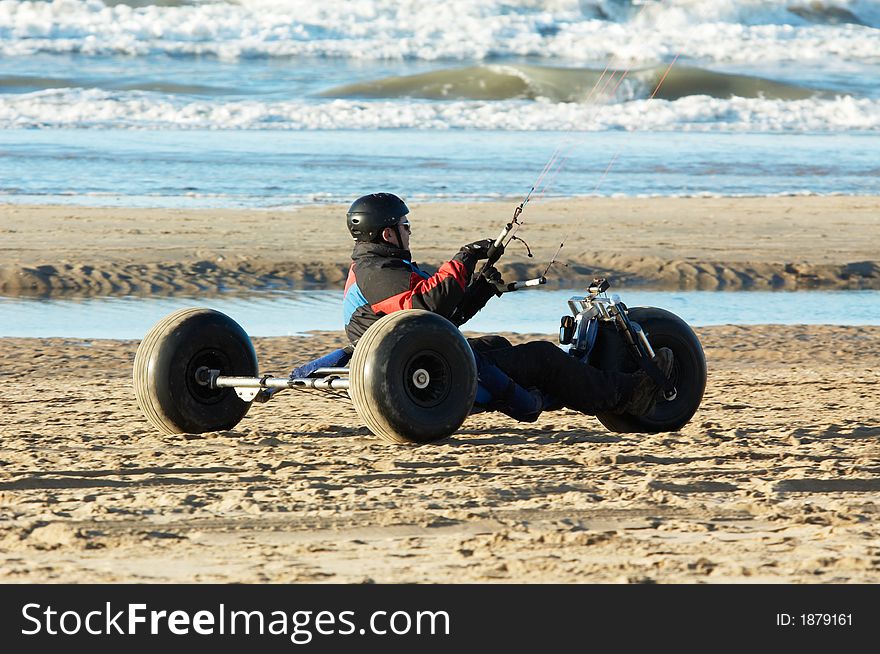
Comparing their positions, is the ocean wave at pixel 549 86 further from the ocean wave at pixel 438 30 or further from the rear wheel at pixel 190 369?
the rear wheel at pixel 190 369

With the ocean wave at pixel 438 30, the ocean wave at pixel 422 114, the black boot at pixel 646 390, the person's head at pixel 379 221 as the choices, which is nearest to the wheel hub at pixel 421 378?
the person's head at pixel 379 221

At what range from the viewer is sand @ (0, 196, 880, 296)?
15.5m

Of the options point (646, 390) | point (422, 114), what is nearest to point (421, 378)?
point (646, 390)

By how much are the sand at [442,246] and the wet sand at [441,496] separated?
5.49 m

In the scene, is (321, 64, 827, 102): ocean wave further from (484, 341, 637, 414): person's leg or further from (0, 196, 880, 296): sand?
(484, 341, 637, 414): person's leg

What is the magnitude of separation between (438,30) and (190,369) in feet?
156

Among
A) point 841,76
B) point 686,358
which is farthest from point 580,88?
point 686,358

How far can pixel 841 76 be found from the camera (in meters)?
47.6

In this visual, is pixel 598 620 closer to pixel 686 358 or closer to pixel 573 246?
pixel 686 358

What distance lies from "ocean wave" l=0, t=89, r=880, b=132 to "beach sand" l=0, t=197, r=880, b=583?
→ 22.7 metres

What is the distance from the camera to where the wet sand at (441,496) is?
5.48 m

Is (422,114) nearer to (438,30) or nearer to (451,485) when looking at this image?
(438,30)

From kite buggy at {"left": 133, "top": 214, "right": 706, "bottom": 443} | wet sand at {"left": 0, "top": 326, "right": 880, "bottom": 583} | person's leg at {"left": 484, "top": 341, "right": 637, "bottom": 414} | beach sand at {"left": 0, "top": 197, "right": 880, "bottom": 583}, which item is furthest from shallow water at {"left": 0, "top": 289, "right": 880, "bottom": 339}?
person's leg at {"left": 484, "top": 341, "right": 637, "bottom": 414}

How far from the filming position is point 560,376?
800 centimetres
